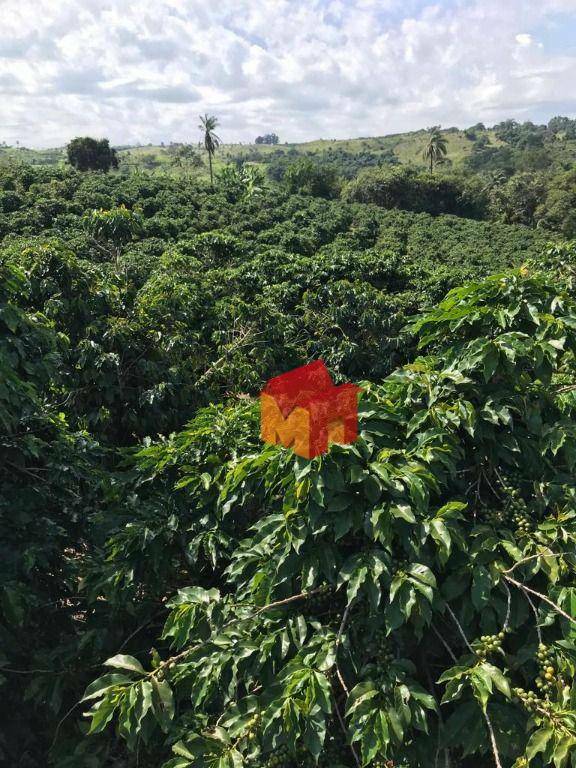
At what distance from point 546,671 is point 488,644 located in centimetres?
22

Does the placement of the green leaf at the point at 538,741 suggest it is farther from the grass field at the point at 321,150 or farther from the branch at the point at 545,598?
the grass field at the point at 321,150

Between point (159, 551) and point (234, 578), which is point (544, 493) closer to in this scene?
point (234, 578)

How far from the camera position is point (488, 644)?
2.06 meters

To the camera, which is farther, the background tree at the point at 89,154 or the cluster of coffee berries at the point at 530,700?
the background tree at the point at 89,154

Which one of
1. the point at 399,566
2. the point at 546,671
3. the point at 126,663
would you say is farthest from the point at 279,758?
the point at 546,671

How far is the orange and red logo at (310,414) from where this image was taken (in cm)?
234

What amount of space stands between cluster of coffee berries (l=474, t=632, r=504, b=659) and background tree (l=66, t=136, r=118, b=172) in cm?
5100

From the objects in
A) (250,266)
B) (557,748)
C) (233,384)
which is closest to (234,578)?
(557,748)

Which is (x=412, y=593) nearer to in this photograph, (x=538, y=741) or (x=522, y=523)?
(x=538, y=741)

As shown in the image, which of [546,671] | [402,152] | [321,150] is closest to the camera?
[546,671]

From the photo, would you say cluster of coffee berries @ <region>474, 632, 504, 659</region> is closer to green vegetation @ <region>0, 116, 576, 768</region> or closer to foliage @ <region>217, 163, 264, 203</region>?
green vegetation @ <region>0, 116, 576, 768</region>

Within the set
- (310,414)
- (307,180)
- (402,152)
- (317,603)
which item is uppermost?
(402,152)

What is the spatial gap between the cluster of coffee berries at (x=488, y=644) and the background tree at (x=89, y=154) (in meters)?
51.0

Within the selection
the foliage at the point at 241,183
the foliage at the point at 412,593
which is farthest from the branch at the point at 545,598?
the foliage at the point at 241,183
